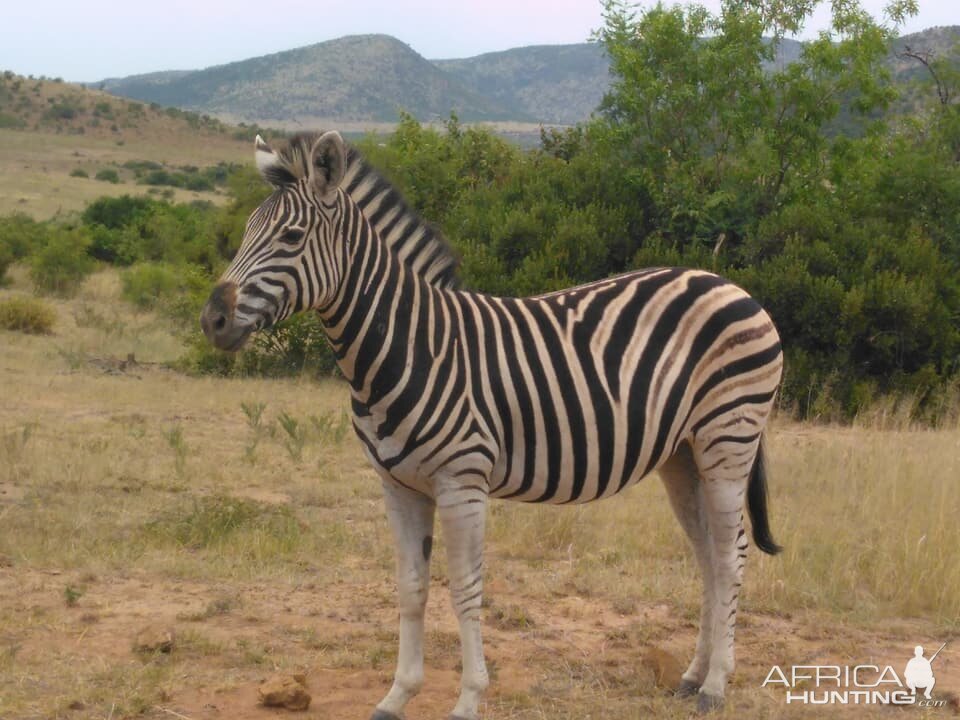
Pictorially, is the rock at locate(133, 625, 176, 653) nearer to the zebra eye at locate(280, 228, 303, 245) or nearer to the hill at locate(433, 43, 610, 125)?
the zebra eye at locate(280, 228, 303, 245)

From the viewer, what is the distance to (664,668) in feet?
16.9

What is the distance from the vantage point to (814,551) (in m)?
6.58

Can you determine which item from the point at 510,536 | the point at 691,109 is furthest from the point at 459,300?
the point at 691,109

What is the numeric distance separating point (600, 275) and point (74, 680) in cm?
918

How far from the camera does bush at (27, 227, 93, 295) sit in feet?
70.1

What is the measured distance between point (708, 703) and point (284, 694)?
180 centimetres

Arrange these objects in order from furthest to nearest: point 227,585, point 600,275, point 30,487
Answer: point 600,275 → point 30,487 → point 227,585

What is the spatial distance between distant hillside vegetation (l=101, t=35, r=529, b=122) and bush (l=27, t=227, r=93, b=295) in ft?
273

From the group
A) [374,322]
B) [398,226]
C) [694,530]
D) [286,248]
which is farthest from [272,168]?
[694,530]

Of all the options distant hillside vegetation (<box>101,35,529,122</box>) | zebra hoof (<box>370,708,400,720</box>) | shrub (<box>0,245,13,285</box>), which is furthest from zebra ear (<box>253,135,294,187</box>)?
distant hillside vegetation (<box>101,35,529,122</box>)

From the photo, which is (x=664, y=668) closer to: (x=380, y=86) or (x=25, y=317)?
(x=25, y=317)

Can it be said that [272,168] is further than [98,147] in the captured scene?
No

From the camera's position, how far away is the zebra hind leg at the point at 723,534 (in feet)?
16.1

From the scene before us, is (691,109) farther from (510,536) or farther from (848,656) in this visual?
(848,656)
